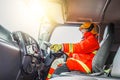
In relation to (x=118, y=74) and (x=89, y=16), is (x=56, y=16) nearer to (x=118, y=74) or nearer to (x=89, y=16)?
(x=89, y=16)

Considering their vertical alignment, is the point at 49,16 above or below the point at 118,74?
above

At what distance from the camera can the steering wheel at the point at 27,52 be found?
258cm

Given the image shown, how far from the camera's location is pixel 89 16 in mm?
3631

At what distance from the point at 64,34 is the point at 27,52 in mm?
1716

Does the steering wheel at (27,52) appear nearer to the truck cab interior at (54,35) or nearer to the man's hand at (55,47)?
A: the truck cab interior at (54,35)

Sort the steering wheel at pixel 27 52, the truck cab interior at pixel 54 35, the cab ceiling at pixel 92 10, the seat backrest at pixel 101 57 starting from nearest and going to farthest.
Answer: the truck cab interior at pixel 54 35, the steering wheel at pixel 27 52, the seat backrest at pixel 101 57, the cab ceiling at pixel 92 10

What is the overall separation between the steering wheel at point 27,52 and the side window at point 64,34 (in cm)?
122

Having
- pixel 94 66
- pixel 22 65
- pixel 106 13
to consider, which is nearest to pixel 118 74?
pixel 94 66

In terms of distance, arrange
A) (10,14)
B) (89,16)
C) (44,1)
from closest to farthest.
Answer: (44,1) → (89,16) → (10,14)

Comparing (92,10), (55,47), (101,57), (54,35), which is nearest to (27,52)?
(55,47)

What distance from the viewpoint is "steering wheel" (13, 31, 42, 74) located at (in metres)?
2.58

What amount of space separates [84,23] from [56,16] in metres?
0.43

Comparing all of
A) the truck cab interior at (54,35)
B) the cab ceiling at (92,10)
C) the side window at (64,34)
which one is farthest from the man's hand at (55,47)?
the side window at (64,34)

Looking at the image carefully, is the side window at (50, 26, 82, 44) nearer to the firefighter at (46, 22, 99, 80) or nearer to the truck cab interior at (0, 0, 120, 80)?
the truck cab interior at (0, 0, 120, 80)
